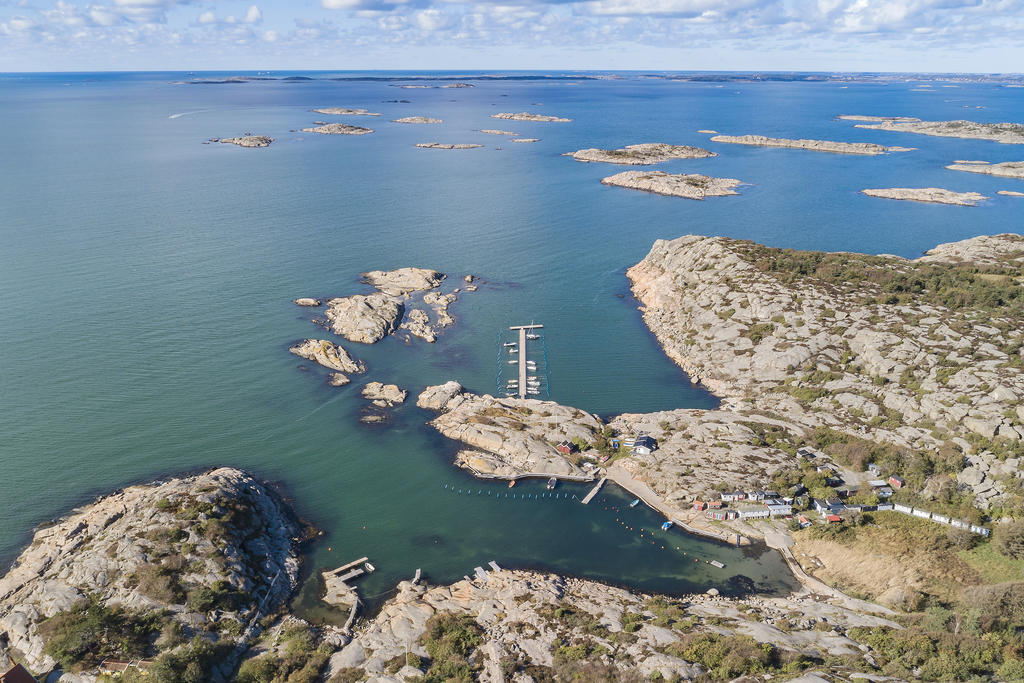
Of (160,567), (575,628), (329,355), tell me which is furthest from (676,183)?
(160,567)

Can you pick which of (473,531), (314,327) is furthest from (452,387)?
(314,327)

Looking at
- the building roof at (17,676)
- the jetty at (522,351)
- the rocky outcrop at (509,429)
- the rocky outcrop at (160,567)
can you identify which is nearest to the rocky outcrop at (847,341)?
the jetty at (522,351)

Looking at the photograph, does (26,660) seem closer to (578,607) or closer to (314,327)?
(578,607)

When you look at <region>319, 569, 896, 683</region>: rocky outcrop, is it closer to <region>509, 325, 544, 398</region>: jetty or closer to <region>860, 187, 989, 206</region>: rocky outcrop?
<region>509, 325, 544, 398</region>: jetty

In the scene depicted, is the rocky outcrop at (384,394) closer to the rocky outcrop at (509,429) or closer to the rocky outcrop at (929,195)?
the rocky outcrop at (509,429)

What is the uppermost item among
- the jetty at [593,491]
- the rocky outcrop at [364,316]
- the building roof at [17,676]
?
the rocky outcrop at [364,316]

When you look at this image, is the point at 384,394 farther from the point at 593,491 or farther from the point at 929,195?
the point at 929,195
